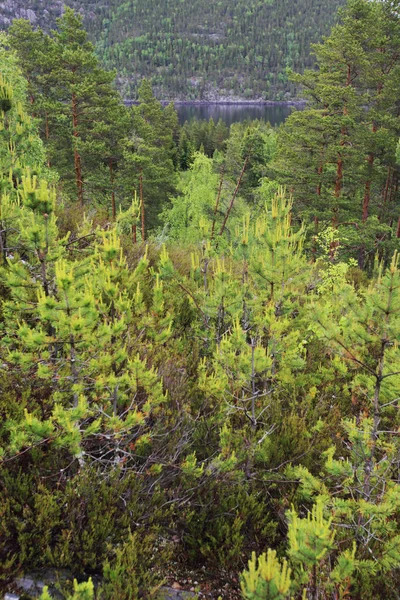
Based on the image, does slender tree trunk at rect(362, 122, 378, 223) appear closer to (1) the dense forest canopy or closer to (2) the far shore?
(1) the dense forest canopy

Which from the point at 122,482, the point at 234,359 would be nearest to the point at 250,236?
the point at 234,359

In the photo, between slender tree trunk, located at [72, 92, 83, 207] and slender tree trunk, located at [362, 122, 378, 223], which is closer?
slender tree trunk, located at [362, 122, 378, 223]

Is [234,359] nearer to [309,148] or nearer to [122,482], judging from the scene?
[122,482]

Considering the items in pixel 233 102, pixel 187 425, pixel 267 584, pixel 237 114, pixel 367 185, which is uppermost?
pixel 233 102

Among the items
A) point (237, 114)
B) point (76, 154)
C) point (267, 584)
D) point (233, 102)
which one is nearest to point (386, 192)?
point (76, 154)

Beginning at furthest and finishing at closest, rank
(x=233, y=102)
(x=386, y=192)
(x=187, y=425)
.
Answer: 1. (x=233, y=102)
2. (x=386, y=192)
3. (x=187, y=425)

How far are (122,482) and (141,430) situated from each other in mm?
557

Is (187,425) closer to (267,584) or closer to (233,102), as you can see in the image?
(267,584)

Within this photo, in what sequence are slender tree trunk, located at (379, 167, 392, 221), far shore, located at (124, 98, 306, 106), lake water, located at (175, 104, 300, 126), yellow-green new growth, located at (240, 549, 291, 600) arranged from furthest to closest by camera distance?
far shore, located at (124, 98, 306, 106) → lake water, located at (175, 104, 300, 126) → slender tree trunk, located at (379, 167, 392, 221) → yellow-green new growth, located at (240, 549, 291, 600)

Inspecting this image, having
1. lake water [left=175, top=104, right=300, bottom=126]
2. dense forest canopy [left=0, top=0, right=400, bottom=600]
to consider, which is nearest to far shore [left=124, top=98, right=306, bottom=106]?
lake water [left=175, top=104, right=300, bottom=126]

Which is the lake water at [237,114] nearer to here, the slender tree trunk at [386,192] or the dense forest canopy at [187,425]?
the slender tree trunk at [386,192]

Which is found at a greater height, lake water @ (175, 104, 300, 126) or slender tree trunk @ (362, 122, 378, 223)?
lake water @ (175, 104, 300, 126)

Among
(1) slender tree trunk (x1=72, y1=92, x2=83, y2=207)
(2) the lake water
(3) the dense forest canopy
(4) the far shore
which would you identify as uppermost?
(4) the far shore

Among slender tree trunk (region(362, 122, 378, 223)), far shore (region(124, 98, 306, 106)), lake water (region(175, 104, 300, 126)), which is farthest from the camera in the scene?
far shore (region(124, 98, 306, 106))
